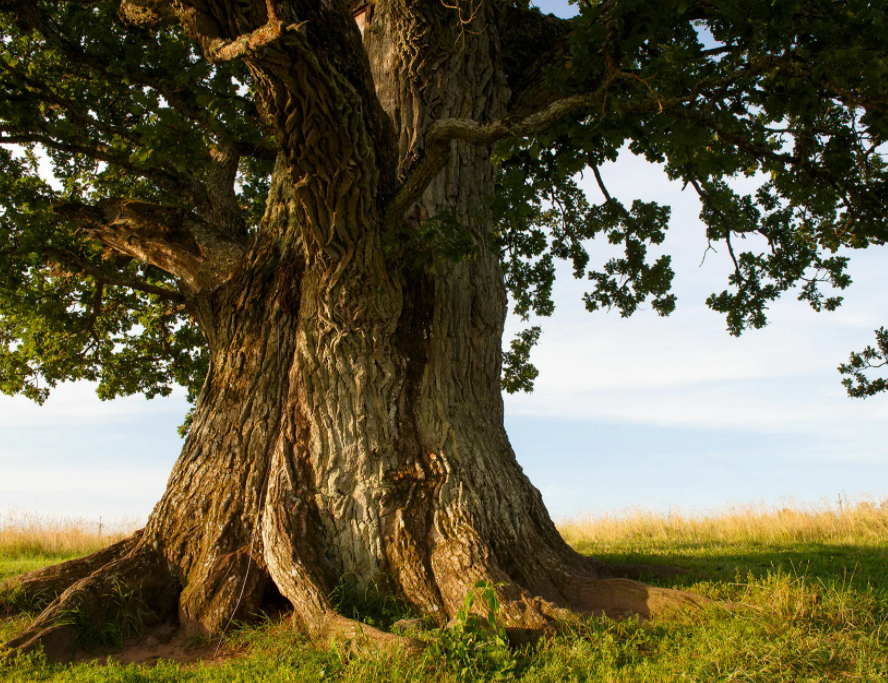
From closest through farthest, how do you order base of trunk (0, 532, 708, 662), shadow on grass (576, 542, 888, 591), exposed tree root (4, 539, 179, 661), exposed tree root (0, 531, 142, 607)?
1. base of trunk (0, 532, 708, 662)
2. exposed tree root (4, 539, 179, 661)
3. exposed tree root (0, 531, 142, 607)
4. shadow on grass (576, 542, 888, 591)

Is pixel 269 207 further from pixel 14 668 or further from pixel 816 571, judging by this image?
pixel 816 571

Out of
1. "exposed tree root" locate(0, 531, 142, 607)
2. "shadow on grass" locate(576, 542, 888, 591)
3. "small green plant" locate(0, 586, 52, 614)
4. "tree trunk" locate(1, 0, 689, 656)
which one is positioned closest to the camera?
"tree trunk" locate(1, 0, 689, 656)

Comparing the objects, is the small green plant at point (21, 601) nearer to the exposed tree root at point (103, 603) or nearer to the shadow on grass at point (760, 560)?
the exposed tree root at point (103, 603)

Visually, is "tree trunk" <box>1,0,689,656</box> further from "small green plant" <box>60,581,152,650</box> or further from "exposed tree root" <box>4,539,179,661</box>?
"small green plant" <box>60,581,152,650</box>

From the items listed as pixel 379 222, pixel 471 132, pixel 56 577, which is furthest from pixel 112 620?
pixel 471 132

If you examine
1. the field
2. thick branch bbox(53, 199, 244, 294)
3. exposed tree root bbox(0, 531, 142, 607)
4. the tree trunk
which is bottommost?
the field

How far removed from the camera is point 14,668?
4.77m

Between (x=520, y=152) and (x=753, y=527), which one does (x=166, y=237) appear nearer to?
(x=520, y=152)

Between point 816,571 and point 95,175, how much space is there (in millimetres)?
12469

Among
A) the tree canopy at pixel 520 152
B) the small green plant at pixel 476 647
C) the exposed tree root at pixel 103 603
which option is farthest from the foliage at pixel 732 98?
the exposed tree root at pixel 103 603

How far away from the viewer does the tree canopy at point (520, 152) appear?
15.6ft

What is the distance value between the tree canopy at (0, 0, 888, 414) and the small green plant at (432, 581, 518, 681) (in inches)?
118

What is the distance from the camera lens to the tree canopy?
187 inches

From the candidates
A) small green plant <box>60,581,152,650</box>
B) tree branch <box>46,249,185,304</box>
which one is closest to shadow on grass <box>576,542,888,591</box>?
small green plant <box>60,581,152,650</box>
